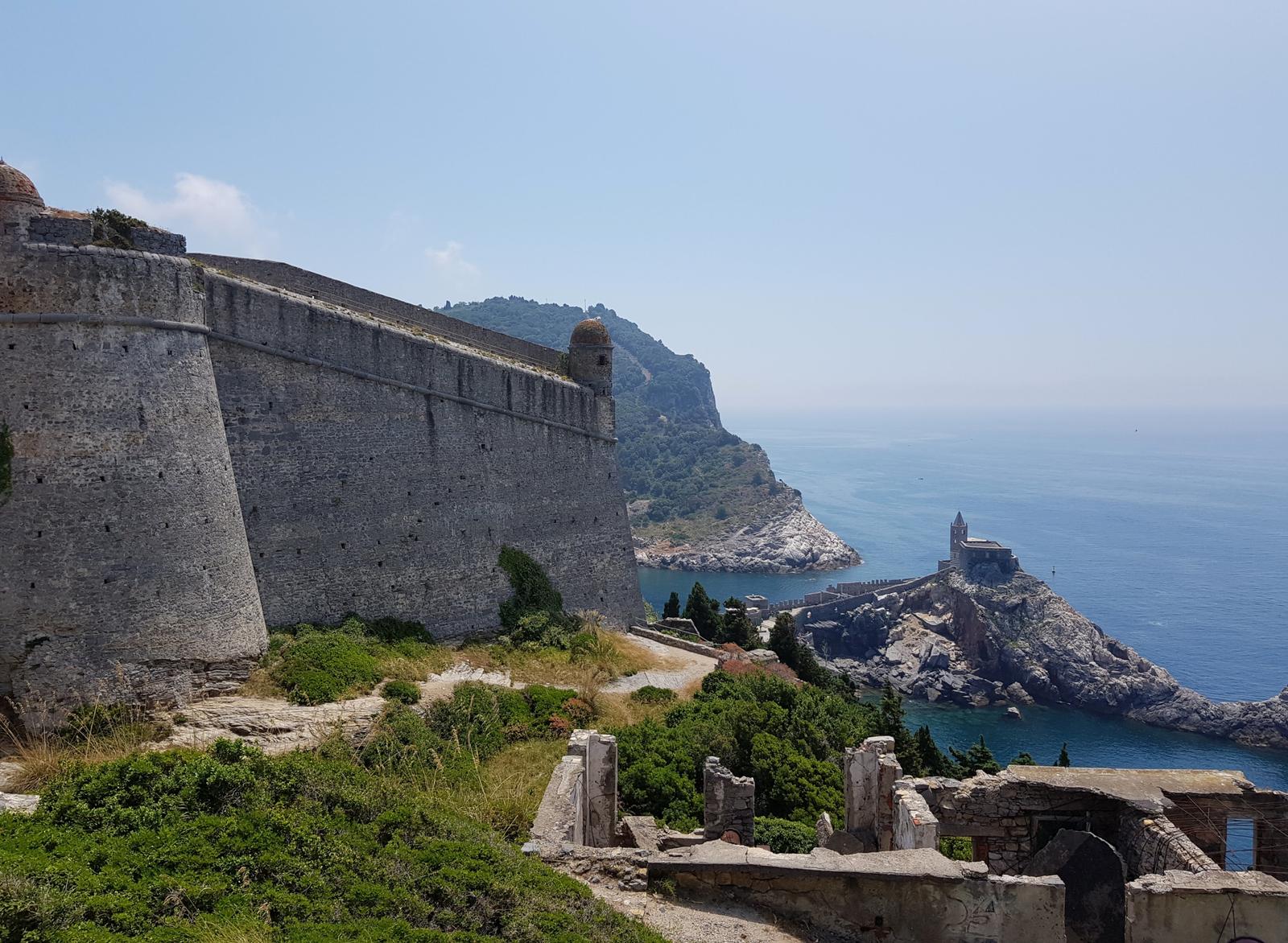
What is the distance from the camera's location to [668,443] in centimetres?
13888

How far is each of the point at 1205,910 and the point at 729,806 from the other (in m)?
4.77

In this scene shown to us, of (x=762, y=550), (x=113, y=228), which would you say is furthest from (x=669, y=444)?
(x=113, y=228)

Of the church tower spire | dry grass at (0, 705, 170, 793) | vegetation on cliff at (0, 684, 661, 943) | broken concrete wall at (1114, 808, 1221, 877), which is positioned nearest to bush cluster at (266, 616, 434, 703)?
dry grass at (0, 705, 170, 793)

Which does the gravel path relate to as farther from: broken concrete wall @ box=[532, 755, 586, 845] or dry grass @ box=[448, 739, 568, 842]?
broken concrete wall @ box=[532, 755, 586, 845]

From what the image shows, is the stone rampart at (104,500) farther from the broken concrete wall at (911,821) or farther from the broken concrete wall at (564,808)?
the broken concrete wall at (911,821)

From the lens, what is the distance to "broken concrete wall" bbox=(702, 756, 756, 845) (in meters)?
10.2

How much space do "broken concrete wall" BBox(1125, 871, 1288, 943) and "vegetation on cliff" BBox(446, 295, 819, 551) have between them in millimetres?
73578

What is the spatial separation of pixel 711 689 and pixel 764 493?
101172 millimetres

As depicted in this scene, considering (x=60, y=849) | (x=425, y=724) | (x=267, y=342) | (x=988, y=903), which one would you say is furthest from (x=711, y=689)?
(x=60, y=849)

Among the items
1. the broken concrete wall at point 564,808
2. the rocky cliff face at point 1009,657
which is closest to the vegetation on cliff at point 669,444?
the rocky cliff face at point 1009,657

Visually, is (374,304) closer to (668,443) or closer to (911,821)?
(911,821)

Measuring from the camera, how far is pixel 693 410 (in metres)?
168

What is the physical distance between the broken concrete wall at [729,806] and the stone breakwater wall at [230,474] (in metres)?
7.43

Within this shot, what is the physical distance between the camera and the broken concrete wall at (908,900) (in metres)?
6.92
